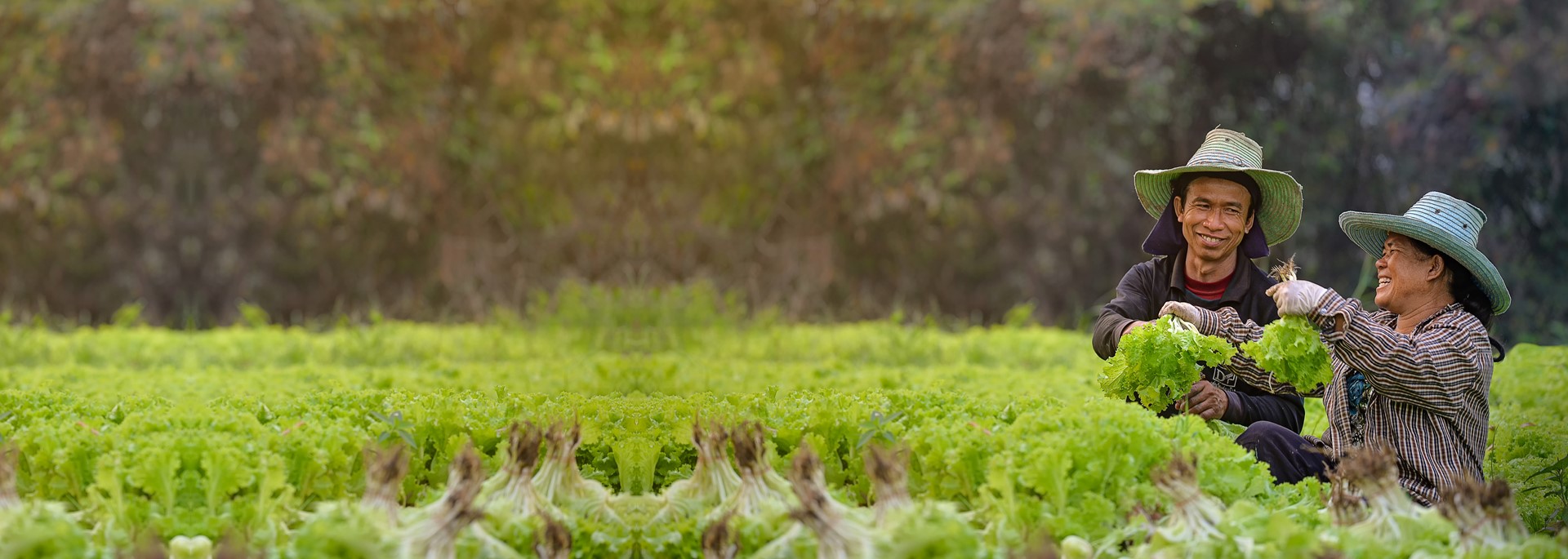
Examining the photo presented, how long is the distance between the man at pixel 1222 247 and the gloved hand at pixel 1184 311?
0.99 ft

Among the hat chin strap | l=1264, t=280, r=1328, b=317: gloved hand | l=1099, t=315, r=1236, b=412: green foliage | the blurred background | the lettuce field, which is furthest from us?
the blurred background

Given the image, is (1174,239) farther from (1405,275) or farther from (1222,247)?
(1405,275)

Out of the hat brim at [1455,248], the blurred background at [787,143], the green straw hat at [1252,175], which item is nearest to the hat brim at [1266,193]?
the green straw hat at [1252,175]

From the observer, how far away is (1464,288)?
4000mm

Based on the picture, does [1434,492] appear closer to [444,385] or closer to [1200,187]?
[1200,187]

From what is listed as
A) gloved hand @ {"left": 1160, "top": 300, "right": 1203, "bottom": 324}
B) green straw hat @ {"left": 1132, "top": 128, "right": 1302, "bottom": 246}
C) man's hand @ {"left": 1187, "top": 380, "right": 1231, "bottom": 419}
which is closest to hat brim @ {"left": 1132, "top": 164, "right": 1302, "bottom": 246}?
green straw hat @ {"left": 1132, "top": 128, "right": 1302, "bottom": 246}

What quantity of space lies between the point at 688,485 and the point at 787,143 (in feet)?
29.8

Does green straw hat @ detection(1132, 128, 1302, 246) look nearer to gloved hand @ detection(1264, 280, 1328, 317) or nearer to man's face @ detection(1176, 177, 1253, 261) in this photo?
man's face @ detection(1176, 177, 1253, 261)

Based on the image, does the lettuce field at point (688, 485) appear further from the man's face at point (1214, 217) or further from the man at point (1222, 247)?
the man's face at point (1214, 217)

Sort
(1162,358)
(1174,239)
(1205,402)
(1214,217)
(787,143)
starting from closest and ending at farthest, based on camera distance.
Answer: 1. (1162,358)
2. (1205,402)
3. (1214,217)
4. (1174,239)
5. (787,143)

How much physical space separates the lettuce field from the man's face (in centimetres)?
61

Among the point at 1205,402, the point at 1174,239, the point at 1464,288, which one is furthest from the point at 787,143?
the point at 1464,288

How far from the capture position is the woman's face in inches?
157

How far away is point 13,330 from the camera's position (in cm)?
974
